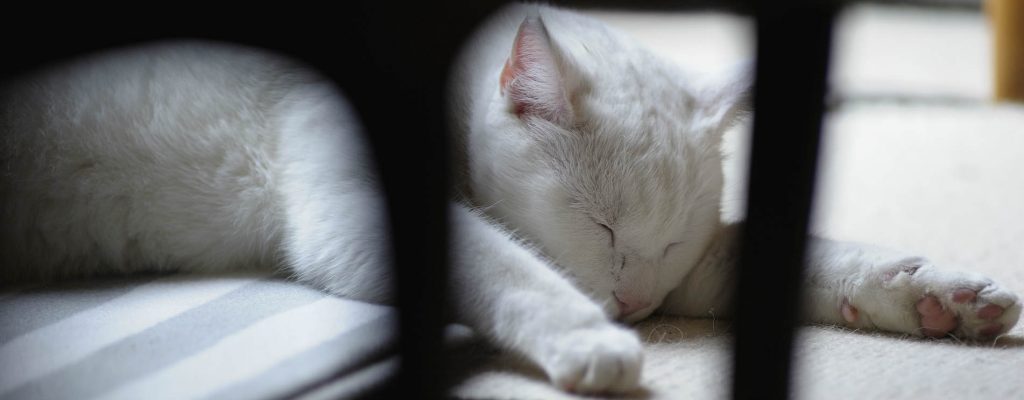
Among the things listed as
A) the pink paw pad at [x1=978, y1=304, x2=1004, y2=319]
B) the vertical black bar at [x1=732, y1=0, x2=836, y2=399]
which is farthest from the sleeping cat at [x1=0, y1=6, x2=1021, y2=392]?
the vertical black bar at [x1=732, y1=0, x2=836, y2=399]

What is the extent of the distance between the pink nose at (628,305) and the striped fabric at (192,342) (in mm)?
242

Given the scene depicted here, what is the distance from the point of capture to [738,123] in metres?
1.06

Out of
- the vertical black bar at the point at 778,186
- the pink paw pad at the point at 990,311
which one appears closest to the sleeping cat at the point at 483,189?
the pink paw pad at the point at 990,311

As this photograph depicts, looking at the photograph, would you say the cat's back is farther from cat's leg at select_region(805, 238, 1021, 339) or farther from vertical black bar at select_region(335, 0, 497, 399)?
cat's leg at select_region(805, 238, 1021, 339)

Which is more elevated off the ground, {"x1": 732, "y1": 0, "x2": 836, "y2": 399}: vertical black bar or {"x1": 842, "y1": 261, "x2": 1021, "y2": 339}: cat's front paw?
{"x1": 732, "y1": 0, "x2": 836, "y2": 399}: vertical black bar

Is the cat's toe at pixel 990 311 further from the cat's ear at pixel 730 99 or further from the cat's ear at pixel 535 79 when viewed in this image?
the cat's ear at pixel 535 79

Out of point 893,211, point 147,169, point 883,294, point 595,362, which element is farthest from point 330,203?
point 893,211

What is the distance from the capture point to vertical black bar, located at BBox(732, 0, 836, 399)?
1.71 ft

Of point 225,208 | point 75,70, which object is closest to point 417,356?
point 225,208

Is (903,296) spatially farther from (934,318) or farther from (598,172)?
(598,172)

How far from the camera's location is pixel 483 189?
975mm

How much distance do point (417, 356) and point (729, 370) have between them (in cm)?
24

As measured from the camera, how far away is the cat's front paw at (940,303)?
33.7 inches

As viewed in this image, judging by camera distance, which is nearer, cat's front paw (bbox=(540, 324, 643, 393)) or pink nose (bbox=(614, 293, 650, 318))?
cat's front paw (bbox=(540, 324, 643, 393))
